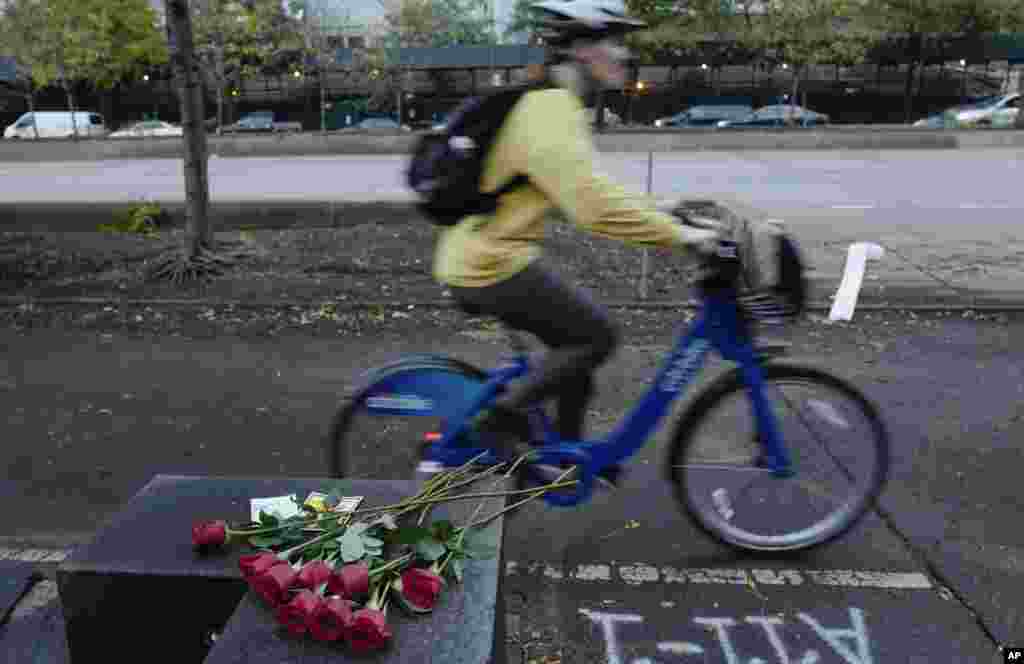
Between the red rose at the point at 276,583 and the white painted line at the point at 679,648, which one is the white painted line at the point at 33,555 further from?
the white painted line at the point at 679,648

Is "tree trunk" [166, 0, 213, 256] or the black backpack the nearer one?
the black backpack

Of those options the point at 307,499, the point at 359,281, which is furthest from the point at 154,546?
the point at 359,281

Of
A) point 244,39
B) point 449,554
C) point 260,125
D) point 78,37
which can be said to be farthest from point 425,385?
point 260,125

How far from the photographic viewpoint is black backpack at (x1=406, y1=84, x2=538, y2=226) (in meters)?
3.23

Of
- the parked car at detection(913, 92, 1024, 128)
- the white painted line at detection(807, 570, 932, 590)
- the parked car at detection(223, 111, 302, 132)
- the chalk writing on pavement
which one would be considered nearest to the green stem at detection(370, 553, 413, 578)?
the chalk writing on pavement

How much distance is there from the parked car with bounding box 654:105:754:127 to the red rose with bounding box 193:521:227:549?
133 ft

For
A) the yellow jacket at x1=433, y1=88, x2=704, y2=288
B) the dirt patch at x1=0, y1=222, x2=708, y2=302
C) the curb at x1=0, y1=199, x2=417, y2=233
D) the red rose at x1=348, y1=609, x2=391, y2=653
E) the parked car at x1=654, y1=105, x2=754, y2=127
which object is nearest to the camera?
the red rose at x1=348, y1=609, x2=391, y2=653

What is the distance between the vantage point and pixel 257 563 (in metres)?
2.43

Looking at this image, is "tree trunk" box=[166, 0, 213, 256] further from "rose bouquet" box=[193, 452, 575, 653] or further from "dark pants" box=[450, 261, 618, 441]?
"rose bouquet" box=[193, 452, 575, 653]

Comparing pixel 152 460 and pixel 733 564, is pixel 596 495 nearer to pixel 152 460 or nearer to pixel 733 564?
pixel 733 564

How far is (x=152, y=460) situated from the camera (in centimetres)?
494

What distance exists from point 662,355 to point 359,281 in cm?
328

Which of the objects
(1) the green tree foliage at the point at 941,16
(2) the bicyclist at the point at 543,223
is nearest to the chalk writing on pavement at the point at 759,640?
(2) the bicyclist at the point at 543,223

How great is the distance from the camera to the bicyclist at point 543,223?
125 inches
